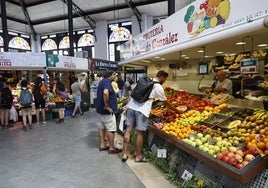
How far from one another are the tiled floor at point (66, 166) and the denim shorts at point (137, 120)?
2.18 feet

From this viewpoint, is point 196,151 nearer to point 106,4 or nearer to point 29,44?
point 106,4

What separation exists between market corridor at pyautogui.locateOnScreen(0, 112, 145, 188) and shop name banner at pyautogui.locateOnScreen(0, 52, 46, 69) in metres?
2.39

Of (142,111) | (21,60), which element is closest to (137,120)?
(142,111)

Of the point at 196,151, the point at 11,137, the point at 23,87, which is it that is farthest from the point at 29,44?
the point at 196,151

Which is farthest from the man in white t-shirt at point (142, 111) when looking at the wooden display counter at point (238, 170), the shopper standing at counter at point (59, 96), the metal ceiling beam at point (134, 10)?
the metal ceiling beam at point (134, 10)

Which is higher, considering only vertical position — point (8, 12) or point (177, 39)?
point (8, 12)

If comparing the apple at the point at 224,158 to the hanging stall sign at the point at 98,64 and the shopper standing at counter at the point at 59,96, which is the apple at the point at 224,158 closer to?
the shopper standing at counter at the point at 59,96

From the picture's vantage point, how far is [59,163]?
171 inches

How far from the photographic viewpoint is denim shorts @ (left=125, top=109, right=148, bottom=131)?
13.5 ft

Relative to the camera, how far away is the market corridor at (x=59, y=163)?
3553 mm

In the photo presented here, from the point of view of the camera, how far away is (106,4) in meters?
15.8

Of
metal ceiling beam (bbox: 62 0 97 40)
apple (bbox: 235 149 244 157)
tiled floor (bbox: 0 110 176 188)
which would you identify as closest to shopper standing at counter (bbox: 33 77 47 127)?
tiled floor (bbox: 0 110 176 188)

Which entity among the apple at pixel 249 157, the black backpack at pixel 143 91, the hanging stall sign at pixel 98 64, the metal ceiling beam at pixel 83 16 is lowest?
the apple at pixel 249 157

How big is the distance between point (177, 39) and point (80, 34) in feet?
54.3
